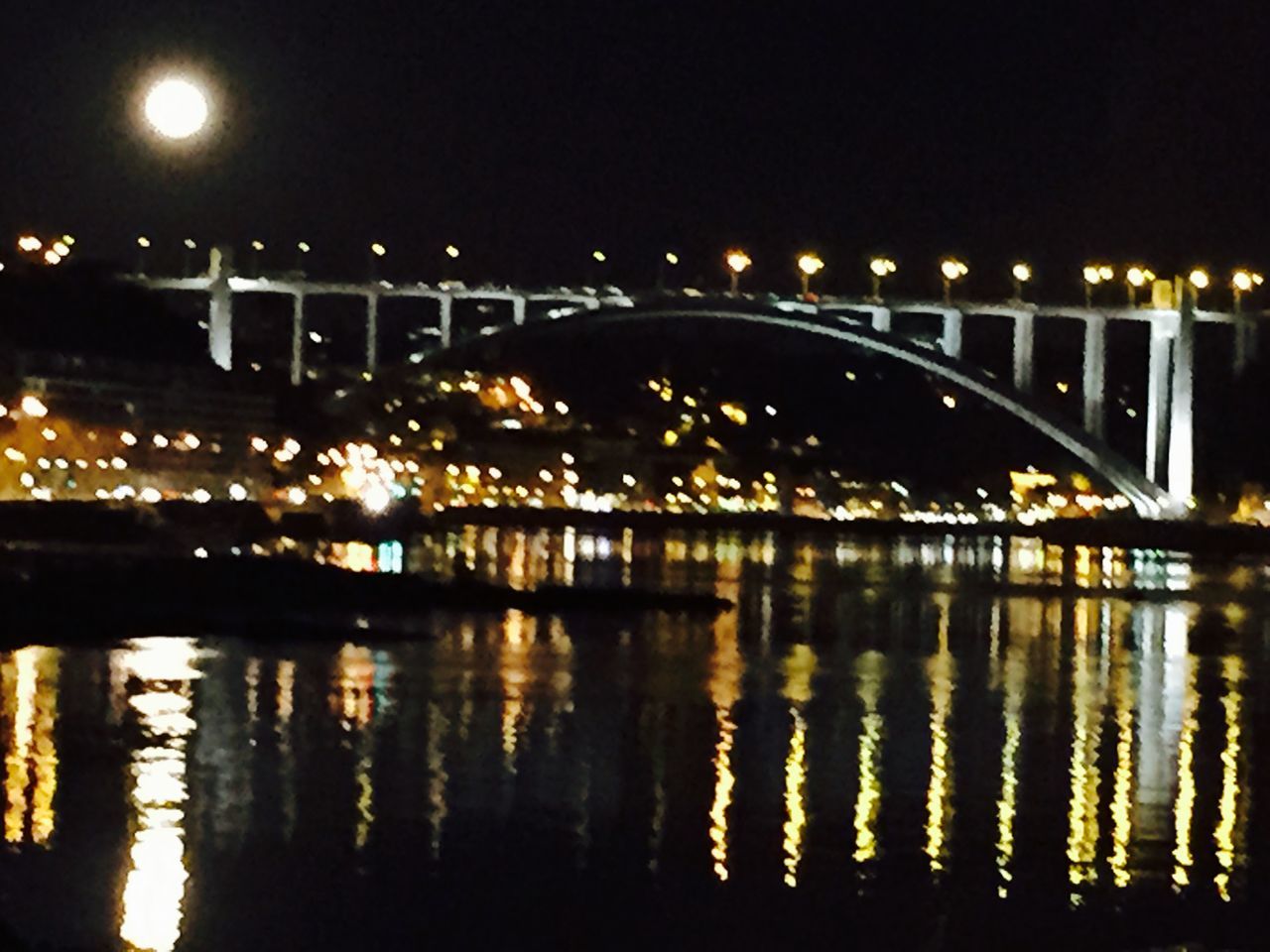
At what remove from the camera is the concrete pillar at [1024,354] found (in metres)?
77.3

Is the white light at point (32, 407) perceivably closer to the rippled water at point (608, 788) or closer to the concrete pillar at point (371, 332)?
the concrete pillar at point (371, 332)

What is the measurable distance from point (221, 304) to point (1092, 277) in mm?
29663

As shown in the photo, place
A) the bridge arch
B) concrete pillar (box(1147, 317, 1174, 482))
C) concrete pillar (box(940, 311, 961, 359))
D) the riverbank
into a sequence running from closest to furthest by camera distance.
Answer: the riverbank
the bridge arch
concrete pillar (box(940, 311, 961, 359))
concrete pillar (box(1147, 317, 1174, 482))

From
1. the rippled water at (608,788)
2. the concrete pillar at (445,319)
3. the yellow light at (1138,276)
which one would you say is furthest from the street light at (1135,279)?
the rippled water at (608,788)

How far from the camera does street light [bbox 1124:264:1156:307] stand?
77.4 m

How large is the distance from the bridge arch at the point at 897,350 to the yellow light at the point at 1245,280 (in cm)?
599

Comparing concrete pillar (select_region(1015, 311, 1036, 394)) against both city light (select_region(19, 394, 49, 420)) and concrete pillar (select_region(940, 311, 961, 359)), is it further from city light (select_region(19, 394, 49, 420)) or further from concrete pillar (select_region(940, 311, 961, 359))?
city light (select_region(19, 394, 49, 420))

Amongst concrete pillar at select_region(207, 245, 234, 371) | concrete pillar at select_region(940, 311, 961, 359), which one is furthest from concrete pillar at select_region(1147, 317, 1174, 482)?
concrete pillar at select_region(207, 245, 234, 371)

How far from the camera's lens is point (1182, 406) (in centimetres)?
7919

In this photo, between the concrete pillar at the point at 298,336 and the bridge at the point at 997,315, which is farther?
the concrete pillar at the point at 298,336

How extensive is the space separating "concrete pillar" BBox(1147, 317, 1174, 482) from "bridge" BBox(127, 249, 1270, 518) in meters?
0.03

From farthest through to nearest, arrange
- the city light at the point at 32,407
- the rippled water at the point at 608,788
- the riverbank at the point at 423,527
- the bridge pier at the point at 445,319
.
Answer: the bridge pier at the point at 445,319 < the city light at the point at 32,407 < the riverbank at the point at 423,527 < the rippled water at the point at 608,788

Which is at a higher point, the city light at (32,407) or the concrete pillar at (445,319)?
the concrete pillar at (445,319)

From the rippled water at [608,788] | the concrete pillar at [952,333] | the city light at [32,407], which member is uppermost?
the concrete pillar at [952,333]
